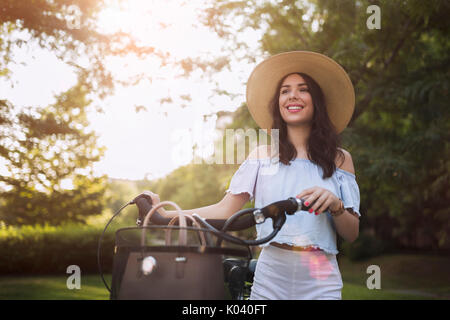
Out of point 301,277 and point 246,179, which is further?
point 246,179

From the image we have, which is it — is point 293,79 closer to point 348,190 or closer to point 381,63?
point 348,190

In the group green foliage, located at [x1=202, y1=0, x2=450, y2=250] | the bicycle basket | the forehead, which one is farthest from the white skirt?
green foliage, located at [x1=202, y1=0, x2=450, y2=250]

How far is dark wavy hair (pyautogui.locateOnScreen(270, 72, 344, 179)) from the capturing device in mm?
2189

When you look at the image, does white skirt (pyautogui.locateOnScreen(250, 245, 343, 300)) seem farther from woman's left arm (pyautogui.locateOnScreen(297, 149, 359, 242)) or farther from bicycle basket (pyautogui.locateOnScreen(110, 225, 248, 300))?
bicycle basket (pyautogui.locateOnScreen(110, 225, 248, 300))

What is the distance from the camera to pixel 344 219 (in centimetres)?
195

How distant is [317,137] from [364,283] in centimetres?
1755

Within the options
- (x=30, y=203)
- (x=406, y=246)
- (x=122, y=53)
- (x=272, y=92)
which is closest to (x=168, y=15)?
(x=122, y=53)

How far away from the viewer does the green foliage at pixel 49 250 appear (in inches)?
618

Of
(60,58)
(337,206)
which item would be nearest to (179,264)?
(337,206)

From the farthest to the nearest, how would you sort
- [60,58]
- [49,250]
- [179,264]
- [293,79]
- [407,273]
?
1. [407,273]
2. [49,250]
3. [60,58]
4. [293,79]
5. [179,264]

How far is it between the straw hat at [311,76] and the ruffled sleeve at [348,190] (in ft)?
1.54

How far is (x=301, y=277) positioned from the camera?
6.51 ft

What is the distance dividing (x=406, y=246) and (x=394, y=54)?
19216mm
